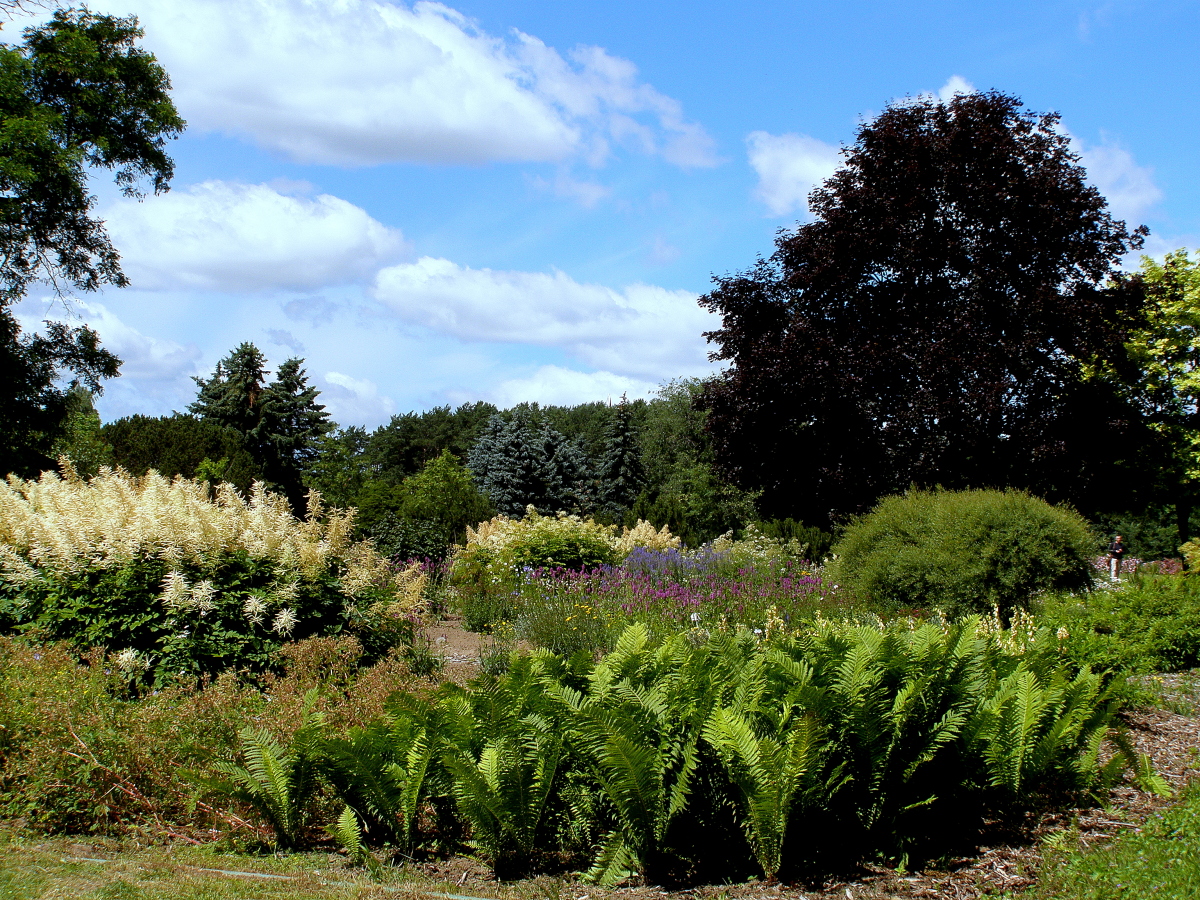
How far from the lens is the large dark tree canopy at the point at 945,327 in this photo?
16391mm

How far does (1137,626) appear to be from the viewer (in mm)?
6500

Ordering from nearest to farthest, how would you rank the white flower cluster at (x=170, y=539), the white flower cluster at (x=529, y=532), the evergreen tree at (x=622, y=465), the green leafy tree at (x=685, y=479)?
the white flower cluster at (x=170, y=539), the white flower cluster at (x=529, y=532), the green leafy tree at (x=685, y=479), the evergreen tree at (x=622, y=465)

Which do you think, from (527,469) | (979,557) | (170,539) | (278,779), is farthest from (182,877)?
(527,469)

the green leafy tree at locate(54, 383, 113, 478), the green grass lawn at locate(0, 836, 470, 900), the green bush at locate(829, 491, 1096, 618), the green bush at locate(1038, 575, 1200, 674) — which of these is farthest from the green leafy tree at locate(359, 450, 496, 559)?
the green grass lawn at locate(0, 836, 470, 900)

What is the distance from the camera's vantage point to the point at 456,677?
7.07 metres

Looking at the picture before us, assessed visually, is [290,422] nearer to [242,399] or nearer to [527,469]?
[242,399]

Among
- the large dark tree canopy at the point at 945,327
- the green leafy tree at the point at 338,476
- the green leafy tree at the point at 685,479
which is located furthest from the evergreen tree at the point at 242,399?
the large dark tree canopy at the point at 945,327

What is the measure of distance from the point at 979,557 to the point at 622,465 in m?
38.3

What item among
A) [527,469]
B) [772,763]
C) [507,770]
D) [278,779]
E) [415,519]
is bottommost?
[278,779]

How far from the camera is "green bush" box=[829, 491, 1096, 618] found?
886 centimetres

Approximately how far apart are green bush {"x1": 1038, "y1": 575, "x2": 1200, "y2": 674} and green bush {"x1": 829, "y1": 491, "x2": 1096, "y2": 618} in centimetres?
141

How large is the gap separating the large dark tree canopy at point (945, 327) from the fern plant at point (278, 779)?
A: 14.4 m

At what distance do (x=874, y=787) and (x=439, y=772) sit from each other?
5.70 ft

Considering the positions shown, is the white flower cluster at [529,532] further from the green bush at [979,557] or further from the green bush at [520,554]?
the green bush at [979,557]
